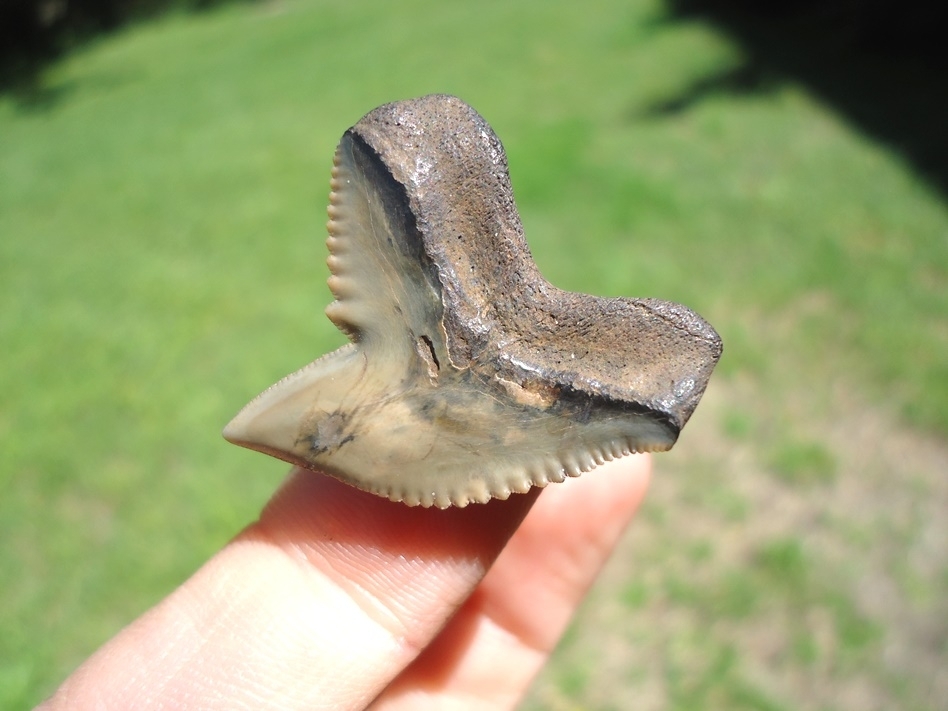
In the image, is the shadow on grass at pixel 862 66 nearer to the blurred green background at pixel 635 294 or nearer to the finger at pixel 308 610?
the blurred green background at pixel 635 294

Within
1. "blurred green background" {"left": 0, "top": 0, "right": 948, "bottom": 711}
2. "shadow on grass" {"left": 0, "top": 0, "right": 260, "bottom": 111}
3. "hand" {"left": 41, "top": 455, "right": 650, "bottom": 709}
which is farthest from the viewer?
"shadow on grass" {"left": 0, "top": 0, "right": 260, "bottom": 111}

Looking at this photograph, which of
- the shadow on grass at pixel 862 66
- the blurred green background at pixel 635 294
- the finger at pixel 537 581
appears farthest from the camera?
the shadow on grass at pixel 862 66

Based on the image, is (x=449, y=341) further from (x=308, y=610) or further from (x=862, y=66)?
(x=862, y=66)

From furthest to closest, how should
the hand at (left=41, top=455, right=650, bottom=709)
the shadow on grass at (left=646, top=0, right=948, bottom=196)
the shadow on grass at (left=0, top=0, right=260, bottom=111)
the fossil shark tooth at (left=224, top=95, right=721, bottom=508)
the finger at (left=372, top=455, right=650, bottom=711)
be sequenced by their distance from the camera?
the shadow on grass at (left=0, top=0, right=260, bottom=111) → the shadow on grass at (left=646, top=0, right=948, bottom=196) → the finger at (left=372, top=455, right=650, bottom=711) → the hand at (left=41, top=455, right=650, bottom=709) → the fossil shark tooth at (left=224, top=95, right=721, bottom=508)

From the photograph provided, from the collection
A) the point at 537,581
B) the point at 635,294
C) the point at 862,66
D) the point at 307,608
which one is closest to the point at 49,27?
the point at 862,66

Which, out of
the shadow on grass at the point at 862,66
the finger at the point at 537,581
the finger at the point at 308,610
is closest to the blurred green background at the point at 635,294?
the shadow on grass at the point at 862,66

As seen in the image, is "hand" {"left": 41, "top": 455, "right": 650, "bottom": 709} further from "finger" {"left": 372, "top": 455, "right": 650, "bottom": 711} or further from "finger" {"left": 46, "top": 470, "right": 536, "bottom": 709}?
"finger" {"left": 372, "top": 455, "right": 650, "bottom": 711}

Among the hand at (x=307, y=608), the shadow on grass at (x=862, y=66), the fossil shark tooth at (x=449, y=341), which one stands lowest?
the hand at (x=307, y=608)

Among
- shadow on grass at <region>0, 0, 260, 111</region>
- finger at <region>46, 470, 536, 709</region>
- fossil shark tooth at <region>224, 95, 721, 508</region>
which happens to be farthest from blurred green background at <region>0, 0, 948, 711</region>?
shadow on grass at <region>0, 0, 260, 111</region>
